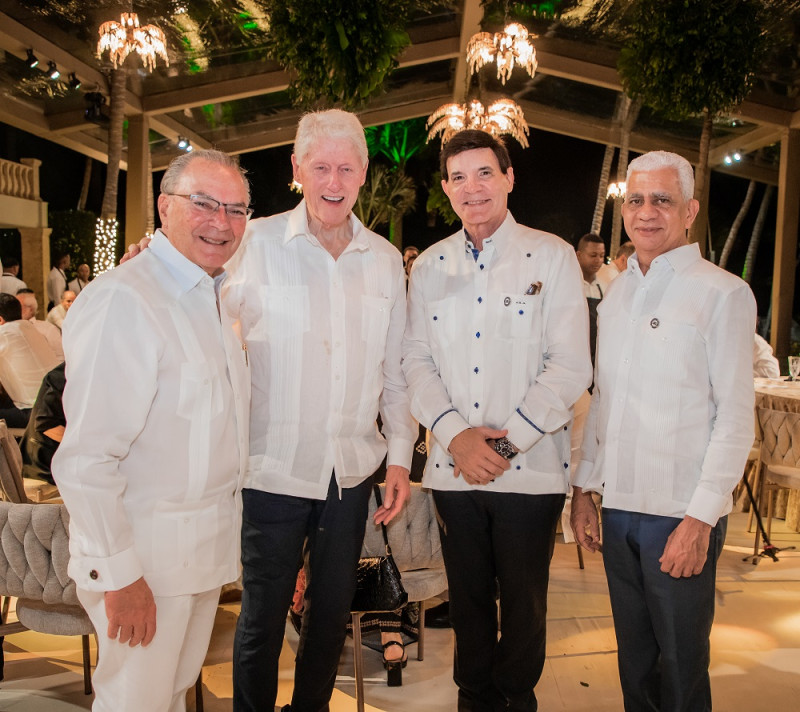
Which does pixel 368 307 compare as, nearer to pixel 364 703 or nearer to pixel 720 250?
pixel 364 703

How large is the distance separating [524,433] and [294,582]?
2.85 feet

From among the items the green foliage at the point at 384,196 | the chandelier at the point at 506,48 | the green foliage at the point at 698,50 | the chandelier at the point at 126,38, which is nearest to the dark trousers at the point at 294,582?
the green foliage at the point at 698,50

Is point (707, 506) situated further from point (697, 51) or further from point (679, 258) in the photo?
point (697, 51)

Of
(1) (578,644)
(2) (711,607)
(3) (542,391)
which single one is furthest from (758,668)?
(3) (542,391)

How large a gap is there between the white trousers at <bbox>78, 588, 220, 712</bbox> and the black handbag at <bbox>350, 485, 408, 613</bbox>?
92 cm

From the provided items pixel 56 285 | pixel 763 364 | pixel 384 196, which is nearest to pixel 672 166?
pixel 763 364

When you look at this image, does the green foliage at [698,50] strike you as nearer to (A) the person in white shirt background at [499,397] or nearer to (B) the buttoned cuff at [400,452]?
(A) the person in white shirt background at [499,397]

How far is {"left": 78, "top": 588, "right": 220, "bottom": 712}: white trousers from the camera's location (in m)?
1.72

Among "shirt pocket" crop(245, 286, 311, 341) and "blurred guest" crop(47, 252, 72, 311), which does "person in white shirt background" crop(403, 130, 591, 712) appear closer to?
"shirt pocket" crop(245, 286, 311, 341)

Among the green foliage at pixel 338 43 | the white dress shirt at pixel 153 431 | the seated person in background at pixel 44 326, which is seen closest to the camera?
the white dress shirt at pixel 153 431

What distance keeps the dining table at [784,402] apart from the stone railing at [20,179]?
40.0 ft

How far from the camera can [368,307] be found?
2396 mm

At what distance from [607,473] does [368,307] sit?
90cm

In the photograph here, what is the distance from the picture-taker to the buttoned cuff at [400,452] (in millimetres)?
2496
